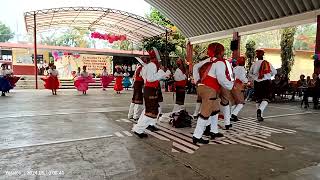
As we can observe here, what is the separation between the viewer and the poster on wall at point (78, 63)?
24.2m

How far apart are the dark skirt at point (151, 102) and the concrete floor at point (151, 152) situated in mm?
434

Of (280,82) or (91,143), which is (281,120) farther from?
(280,82)

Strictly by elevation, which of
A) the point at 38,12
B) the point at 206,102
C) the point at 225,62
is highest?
the point at 38,12

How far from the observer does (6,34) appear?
5678 centimetres

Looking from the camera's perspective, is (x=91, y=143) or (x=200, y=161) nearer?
(x=200, y=161)

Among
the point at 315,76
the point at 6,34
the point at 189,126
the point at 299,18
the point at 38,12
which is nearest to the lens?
the point at 189,126

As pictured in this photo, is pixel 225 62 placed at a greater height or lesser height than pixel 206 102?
greater

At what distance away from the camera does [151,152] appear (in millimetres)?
4332

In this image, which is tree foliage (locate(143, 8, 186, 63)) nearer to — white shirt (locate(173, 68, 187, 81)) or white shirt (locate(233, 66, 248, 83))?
white shirt (locate(173, 68, 187, 81))

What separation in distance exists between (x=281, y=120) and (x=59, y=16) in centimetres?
1622

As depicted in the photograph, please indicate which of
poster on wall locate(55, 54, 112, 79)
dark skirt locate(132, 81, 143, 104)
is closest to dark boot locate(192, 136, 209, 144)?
dark skirt locate(132, 81, 143, 104)

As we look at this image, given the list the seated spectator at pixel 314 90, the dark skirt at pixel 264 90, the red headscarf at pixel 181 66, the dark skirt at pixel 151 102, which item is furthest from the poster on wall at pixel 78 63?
the dark skirt at pixel 151 102

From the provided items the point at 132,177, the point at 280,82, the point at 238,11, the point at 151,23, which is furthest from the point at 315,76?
the point at 151,23

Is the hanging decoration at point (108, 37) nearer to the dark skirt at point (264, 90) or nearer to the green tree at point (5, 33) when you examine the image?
the dark skirt at point (264, 90)
